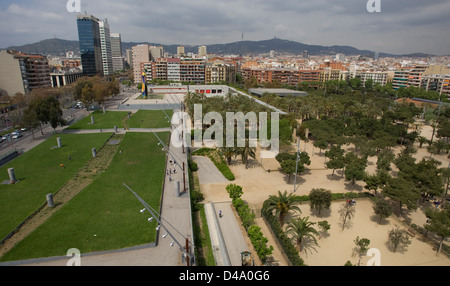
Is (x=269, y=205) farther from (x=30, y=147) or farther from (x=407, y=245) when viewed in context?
(x=30, y=147)

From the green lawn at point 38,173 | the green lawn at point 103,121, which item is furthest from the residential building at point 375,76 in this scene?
the green lawn at point 38,173

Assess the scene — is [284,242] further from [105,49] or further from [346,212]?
[105,49]

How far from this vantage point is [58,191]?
2669 cm

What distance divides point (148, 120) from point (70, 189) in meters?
34.2

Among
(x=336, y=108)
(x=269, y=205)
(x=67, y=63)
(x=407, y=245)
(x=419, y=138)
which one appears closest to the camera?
(x=407, y=245)

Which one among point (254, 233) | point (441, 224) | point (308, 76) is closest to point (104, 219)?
point (254, 233)

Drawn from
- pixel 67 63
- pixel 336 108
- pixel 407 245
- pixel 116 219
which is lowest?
pixel 407 245

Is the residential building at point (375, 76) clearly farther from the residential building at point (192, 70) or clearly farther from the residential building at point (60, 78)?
the residential building at point (60, 78)

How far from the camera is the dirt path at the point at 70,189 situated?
786 inches

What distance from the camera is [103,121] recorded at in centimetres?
5912

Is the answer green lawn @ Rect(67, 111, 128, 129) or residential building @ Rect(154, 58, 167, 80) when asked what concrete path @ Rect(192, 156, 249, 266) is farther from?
residential building @ Rect(154, 58, 167, 80)
